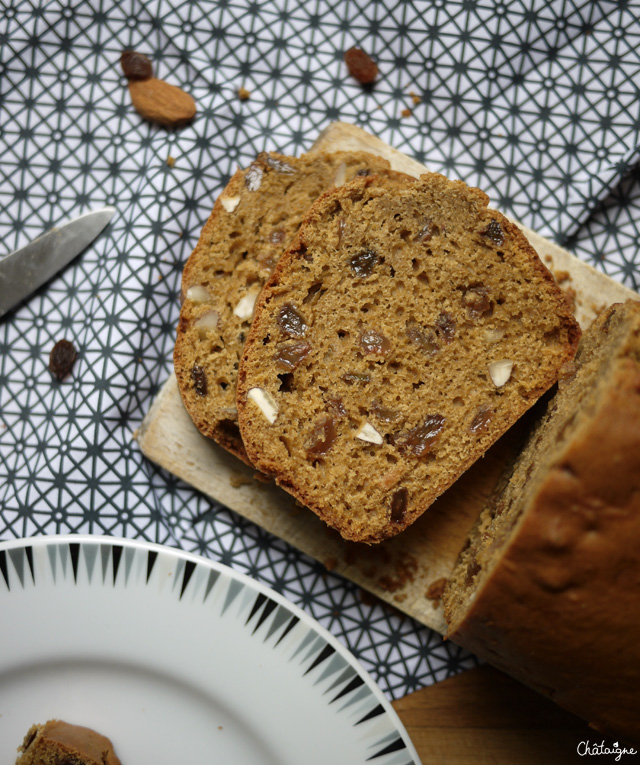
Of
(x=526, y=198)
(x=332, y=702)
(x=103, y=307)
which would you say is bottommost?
(x=332, y=702)

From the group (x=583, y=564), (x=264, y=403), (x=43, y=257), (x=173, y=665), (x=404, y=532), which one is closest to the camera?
(x=583, y=564)

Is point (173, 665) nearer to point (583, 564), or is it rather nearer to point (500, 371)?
point (583, 564)

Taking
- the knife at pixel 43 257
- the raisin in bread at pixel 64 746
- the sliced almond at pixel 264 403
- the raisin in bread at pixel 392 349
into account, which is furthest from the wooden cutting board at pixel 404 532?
the raisin in bread at pixel 64 746

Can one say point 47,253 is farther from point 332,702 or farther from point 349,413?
point 332,702

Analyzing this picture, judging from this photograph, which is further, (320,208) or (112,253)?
(112,253)

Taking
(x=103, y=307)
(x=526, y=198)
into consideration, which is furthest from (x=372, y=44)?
(x=103, y=307)

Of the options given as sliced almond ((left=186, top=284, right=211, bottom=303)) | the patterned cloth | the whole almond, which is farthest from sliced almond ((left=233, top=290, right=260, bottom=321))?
the whole almond

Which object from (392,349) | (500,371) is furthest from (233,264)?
(500,371)
